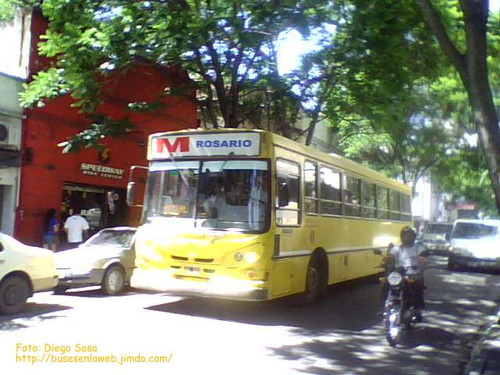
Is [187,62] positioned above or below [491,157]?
above

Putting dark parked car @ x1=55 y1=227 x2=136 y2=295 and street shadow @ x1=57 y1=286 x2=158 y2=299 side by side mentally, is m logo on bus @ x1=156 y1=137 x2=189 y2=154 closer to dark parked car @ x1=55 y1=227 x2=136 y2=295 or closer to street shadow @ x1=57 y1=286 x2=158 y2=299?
dark parked car @ x1=55 y1=227 x2=136 y2=295

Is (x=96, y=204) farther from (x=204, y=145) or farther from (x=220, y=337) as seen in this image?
(x=220, y=337)

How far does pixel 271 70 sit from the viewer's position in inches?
584

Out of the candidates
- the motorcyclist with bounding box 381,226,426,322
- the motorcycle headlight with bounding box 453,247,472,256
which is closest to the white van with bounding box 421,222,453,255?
the motorcycle headlight with bounding box 453,247,472,256

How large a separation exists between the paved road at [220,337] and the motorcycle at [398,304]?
210 mm

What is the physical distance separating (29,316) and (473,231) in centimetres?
1661

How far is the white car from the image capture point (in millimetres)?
8688

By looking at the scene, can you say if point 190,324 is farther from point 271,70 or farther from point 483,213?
point 483,213

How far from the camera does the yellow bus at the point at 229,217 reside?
870 cm

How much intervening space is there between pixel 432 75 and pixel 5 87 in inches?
437

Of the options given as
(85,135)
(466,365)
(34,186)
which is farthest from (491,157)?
(34,186)

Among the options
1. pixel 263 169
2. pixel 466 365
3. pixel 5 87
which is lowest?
pixel 466 365

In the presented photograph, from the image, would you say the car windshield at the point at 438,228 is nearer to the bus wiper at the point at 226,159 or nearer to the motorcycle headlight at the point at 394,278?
the bus wiper at the point at 226,159

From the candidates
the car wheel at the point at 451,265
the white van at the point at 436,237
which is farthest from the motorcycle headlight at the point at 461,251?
the white van at the point at 436,237
